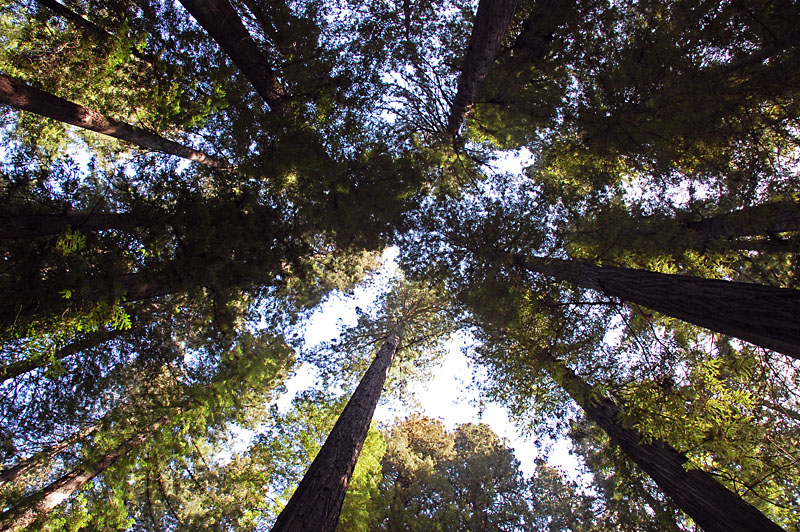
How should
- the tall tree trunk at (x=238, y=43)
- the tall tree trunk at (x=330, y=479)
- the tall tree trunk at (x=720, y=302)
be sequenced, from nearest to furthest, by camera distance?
the tall tree trunk at (x=720, y=302)
the tall tree trunk at (x=330, y=479)
the tall tree trunk at (x=238, y=43)

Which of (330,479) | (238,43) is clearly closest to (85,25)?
(238,43)

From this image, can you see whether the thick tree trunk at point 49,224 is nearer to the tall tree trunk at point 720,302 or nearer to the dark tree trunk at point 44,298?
the dark tree trunk at point 44,298

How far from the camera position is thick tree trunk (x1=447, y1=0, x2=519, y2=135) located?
521cm

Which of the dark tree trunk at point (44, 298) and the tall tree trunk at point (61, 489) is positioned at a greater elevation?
the dark tree trunk at point (44, 298)

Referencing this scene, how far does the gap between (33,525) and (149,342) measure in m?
2.88

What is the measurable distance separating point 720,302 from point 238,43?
7.34m

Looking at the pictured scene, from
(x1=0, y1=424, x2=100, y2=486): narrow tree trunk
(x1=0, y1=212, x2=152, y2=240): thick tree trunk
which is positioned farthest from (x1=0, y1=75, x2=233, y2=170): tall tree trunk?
(x1=0, y1=424, x2=100, y2=486): narrow tree trunk

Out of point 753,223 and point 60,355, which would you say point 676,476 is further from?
point 60,355

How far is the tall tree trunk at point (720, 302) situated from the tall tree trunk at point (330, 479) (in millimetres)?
4144

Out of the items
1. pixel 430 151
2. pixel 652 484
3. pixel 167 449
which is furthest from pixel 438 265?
pixel 167 449

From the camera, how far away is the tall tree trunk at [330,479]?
3168 mm

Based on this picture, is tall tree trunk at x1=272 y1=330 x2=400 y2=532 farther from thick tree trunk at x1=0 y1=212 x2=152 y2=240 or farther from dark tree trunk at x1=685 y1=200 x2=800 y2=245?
dark tree trunk at x1=685 y1=200 x2=800 y2=245

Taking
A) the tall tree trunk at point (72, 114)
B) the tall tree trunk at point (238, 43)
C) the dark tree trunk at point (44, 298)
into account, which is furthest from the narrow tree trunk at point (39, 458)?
the tall tree trunk at point (238, 43)

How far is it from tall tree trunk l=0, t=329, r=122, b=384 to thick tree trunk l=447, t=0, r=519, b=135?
7396mm
